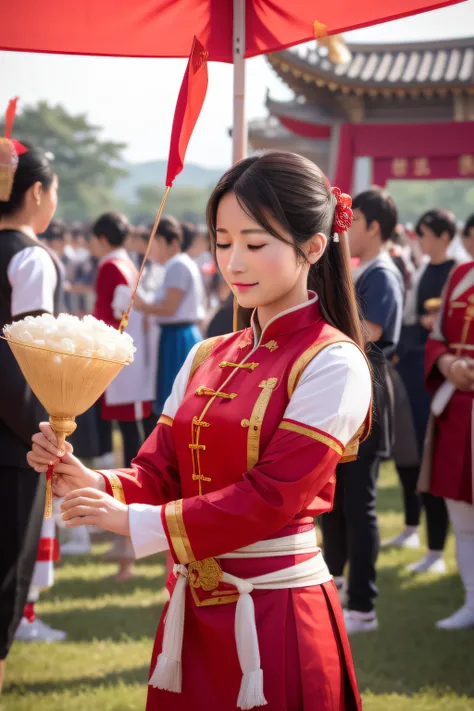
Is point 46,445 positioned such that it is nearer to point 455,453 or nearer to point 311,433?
point 311,433

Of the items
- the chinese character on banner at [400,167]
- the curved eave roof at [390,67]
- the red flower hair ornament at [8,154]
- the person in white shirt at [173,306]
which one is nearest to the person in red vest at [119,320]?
the person in white shirt at [173,306]

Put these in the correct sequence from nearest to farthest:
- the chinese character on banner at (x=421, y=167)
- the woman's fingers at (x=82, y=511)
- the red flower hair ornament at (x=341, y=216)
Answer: the woman's fingers at (x=82, y=511), the red flower hair ornament at (x=341, y=216), the chinese character on banner at (x=421, y=167)

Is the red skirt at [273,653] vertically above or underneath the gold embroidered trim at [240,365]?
underneath

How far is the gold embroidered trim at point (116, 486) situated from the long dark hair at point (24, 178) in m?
1.62

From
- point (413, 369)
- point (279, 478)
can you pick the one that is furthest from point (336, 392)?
point (413, 369)

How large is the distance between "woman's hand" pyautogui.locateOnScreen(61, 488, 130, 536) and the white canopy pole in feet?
3.79

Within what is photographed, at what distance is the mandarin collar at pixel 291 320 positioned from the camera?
192cm

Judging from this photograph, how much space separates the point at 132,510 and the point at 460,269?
2.83 meters

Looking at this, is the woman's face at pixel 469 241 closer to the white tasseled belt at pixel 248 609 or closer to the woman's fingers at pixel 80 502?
the white tasseled belt at pixel 248 609

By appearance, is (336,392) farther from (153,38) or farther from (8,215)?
(8,215)

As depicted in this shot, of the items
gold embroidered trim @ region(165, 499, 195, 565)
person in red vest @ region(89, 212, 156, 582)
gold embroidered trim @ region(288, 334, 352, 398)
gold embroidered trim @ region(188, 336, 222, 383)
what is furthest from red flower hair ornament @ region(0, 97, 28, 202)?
person in red vest @ region(89, 212, 156, 582)

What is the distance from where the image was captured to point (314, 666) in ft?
6.04

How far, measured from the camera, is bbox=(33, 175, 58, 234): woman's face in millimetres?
3283

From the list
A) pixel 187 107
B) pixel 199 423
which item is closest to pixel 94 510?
pixel 199 423
